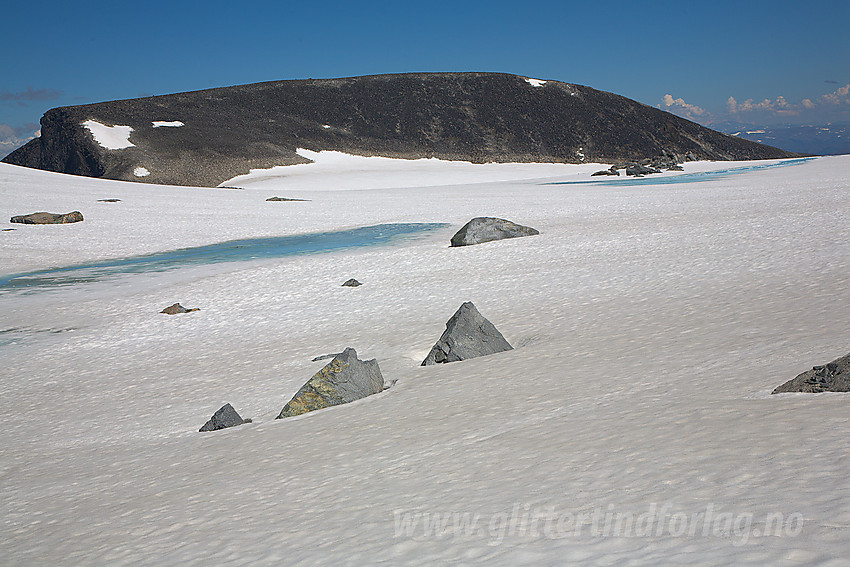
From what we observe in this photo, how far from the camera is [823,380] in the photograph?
436cm

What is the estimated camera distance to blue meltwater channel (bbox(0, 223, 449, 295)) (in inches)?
585

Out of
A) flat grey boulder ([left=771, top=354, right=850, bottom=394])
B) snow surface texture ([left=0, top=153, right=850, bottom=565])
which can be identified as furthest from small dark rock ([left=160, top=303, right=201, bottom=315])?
flat grey boulder ([left=771, top=354, right=850, bottom=394])

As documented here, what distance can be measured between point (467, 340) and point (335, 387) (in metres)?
1.69

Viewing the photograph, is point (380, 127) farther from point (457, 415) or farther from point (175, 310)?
point (457, 415)

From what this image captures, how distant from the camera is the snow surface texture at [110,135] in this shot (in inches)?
1979

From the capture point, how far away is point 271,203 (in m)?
30.4

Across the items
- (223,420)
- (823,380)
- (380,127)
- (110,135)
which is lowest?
(223,420)

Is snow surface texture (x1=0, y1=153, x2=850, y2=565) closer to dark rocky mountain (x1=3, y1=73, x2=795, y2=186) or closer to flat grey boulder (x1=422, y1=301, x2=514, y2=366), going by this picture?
flat grey boulder (x1=422, y1=301, x2=514, y2=366)

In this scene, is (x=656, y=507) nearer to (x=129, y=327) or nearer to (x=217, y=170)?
(x=129, y=327)

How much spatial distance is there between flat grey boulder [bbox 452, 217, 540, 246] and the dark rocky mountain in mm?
36271

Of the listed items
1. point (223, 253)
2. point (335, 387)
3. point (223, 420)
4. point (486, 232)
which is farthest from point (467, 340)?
point (223, 253)

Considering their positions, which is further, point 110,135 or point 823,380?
point 110,135

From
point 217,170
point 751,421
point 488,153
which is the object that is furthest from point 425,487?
point 488,153

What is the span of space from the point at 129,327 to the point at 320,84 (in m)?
67.2
